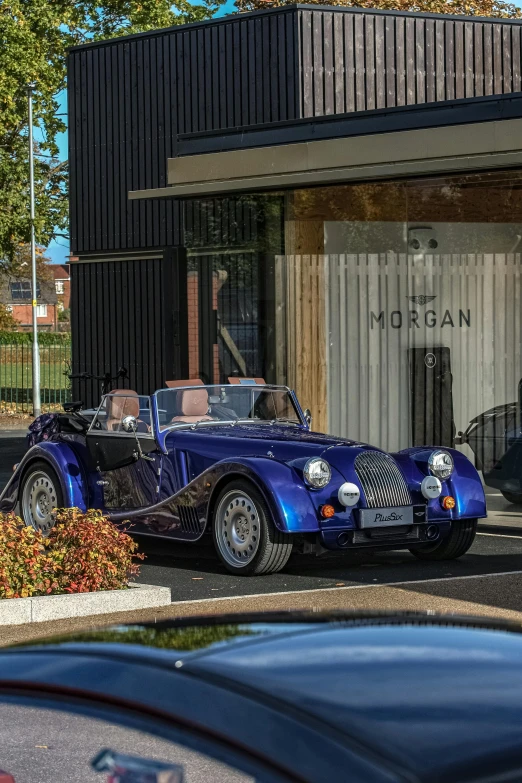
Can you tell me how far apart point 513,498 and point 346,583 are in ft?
15.1

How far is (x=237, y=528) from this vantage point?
35.3ft

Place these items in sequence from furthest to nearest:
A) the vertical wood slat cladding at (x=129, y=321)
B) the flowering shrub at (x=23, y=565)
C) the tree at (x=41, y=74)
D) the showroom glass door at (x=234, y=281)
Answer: the tree at (x=41, y=74) → the vertical wood slat cladding at (x=129, y=321) → the showroom glass door at (x=234, y=281) → the flowering shrub at (x=23, y=565)

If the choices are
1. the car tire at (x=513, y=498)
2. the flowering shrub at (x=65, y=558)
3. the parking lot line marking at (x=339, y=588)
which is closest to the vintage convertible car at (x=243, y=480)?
the parking lot line marking at (x=339, y=588)

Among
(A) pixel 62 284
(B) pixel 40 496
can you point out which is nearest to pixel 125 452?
(B) pixel 40 496

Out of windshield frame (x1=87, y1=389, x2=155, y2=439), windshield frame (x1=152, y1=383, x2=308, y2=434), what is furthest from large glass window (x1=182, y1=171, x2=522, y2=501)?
windshield frame (x1=87, y1=389, x2=155, y2=439)

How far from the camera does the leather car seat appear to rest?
39.2 ft

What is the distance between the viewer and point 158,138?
70.1 ft

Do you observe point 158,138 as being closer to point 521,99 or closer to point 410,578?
point 521,99

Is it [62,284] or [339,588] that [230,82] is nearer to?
[339,588]

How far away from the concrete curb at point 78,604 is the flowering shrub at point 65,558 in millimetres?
173

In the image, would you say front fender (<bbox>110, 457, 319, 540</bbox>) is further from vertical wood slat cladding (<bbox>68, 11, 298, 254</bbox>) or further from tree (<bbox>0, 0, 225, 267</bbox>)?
tree (<bbox>0, 0, 225, 267</bbox>)

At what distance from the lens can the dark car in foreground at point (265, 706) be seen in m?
2.02

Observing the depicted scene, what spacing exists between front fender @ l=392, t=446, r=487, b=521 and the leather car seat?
70.8 inches

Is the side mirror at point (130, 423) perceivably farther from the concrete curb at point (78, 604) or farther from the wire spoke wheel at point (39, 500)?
the concrete curb at point (78, 604)
